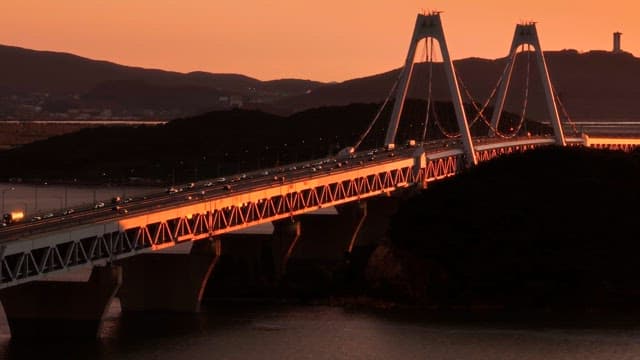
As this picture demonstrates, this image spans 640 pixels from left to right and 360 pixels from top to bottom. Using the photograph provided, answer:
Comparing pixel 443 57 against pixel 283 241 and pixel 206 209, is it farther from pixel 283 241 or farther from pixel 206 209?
pixel 206 209

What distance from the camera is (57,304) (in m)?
59.4

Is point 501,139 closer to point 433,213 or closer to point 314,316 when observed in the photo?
point 433,213

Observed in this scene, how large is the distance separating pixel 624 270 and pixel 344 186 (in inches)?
543

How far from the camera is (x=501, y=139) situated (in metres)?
114

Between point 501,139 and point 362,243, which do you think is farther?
point 501,139

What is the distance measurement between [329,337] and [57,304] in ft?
31.4

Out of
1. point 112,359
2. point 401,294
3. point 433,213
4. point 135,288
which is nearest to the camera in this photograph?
A: point 112,359

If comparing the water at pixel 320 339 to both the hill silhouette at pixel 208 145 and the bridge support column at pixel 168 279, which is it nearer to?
the bridge support column at pixel 168 279

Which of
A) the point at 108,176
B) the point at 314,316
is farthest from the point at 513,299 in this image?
the point at 108,176

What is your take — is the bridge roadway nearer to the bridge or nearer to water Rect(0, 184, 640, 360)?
the bridge

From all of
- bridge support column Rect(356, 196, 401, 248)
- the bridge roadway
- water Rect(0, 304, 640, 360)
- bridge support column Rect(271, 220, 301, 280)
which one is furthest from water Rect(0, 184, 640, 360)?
bridge support column Rect(356, 196, 401, 248)

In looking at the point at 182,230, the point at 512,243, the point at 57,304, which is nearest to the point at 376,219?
the point at 512,243

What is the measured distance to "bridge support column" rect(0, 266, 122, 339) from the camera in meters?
59.3

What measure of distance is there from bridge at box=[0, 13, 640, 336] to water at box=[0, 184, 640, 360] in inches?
43.8
